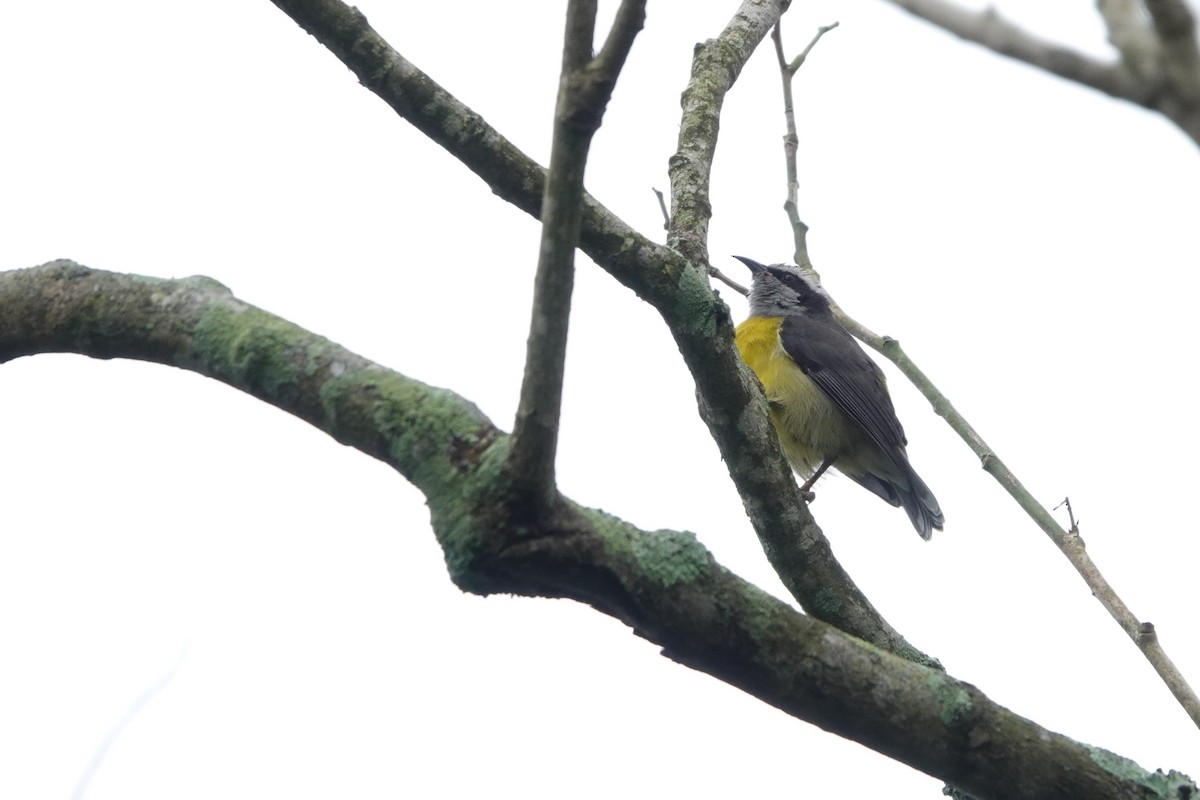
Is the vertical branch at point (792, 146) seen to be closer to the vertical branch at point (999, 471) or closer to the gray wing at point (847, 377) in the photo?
the vertical branch at point (999, 471)

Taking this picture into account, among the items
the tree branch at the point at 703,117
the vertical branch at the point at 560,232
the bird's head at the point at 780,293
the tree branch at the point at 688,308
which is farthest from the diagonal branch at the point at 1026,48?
the bird's head at the point at 780,293

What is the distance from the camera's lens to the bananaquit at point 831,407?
7152 millimetres

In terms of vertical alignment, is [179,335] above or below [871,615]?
below

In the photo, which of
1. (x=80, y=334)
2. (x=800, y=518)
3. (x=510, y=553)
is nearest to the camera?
(x=510, y=553)

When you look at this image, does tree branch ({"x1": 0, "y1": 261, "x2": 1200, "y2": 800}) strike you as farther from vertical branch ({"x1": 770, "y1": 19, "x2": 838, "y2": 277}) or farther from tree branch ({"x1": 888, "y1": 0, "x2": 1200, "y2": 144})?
vertical branch ({"x1": 770, "y1": 19, "x2": 838, "y2": 277})

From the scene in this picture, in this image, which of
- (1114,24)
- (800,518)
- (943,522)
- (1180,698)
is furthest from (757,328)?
(1114,24)

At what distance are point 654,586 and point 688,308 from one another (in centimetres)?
105

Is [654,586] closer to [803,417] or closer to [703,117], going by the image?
[703,117]

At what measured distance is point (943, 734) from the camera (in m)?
2.37

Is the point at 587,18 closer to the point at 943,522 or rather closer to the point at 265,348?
the point at 265,348

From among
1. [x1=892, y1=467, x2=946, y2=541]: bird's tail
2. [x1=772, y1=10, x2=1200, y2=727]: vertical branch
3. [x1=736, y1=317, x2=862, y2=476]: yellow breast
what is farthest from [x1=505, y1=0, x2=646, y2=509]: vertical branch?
[x1=892, y1=467, x2=946, y2=541]: bird's tail

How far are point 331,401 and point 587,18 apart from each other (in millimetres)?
892

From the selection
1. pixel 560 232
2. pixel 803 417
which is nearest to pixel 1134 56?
pixel 560 232

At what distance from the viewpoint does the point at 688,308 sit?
125 inches
